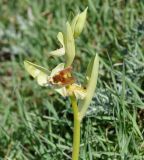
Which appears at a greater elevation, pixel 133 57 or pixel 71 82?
pixel 133 57

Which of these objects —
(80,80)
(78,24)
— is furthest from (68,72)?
(80,80)

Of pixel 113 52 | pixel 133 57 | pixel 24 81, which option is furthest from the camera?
pixel 24 81

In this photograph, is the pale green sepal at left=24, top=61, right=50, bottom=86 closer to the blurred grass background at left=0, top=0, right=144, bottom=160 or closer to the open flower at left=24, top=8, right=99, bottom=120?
the open flower at left=24, top=8, right=99, bottom=120

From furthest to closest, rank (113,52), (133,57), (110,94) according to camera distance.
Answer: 1. (113,52)
2. (133,57)
3. (110,94)

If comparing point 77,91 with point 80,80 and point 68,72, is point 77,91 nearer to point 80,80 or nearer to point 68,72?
point 68,72

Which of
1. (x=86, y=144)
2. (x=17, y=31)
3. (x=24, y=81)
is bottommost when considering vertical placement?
(x=86, y=144)

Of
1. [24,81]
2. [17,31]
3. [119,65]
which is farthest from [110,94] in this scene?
[17,31]

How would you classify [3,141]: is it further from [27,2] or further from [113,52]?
[27,2]
